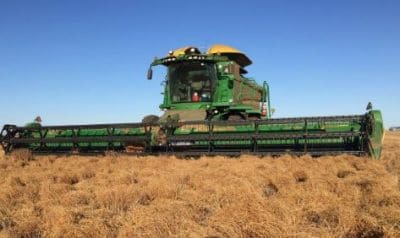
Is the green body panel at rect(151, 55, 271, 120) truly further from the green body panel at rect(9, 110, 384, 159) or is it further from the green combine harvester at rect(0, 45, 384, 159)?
the green body panel at rect(9, 110, 384, 159)

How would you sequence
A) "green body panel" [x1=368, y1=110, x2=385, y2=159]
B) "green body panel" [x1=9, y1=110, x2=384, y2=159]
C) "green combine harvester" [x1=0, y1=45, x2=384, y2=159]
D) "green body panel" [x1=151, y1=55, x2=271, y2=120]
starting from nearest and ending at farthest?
1. "green body panel" [x1=368, y1=110, x2=385, y2=159]
2. "green body panel" [x1=9, y1=110, x2=384, y2=159]
3. "green combine harvester" [x1=0, y1=45, x2=384, y2=159]
4. "green body panel" [x1=151, y1=55, x2=271, y2=120]

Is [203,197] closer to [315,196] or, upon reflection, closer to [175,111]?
[315,196]

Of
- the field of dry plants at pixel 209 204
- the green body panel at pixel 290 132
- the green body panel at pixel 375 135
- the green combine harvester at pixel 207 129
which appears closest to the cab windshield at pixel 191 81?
the green combine harvester at pixel 207 129

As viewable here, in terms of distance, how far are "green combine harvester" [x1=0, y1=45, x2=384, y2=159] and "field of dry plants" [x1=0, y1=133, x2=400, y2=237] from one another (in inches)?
71.7

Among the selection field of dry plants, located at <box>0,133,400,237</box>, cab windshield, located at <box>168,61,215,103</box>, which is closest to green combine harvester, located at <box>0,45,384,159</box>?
cab windshield, located at <box>168,61,215,103</box>

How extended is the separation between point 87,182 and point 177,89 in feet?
21.4

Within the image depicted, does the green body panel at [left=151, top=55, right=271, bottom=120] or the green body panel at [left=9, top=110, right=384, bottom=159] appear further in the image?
the green body panel at [left=151, top=55, right=271, bottom=120]

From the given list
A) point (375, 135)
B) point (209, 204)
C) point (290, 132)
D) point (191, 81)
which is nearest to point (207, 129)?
point (290, 132)

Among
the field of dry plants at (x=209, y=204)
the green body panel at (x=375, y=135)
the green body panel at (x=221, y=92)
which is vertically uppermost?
the green body panel at (x=221, y=92)

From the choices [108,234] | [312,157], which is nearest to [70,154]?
[312,157]

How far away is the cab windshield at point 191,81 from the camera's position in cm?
1157

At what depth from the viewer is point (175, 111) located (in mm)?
11758

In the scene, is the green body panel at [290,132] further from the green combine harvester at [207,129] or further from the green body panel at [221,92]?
the green body panel at [221,92]

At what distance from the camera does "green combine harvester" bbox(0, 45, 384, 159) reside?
8461 mm
